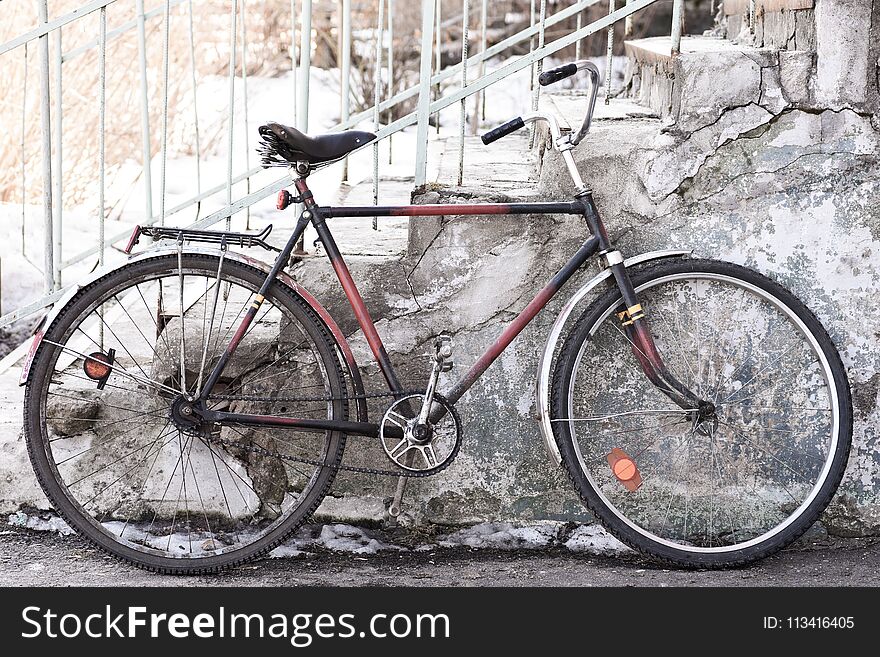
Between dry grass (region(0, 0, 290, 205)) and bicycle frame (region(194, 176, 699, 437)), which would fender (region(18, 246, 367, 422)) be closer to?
bicycle frame (region(194, 176, 699, 437))

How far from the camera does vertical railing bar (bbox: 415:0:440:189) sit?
3516 mm

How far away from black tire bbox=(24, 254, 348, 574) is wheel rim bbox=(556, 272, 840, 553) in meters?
0.82

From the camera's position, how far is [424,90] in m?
3.62

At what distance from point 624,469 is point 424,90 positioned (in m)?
1.49

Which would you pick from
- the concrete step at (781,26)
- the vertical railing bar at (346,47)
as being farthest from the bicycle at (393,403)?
the concrete step at (781,26)

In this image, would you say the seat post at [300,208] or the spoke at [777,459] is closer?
the seat post at [300,208]

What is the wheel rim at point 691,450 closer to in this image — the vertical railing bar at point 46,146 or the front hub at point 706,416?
the front hub at point 706,416

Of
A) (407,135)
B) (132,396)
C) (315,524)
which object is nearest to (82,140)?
(407,135)

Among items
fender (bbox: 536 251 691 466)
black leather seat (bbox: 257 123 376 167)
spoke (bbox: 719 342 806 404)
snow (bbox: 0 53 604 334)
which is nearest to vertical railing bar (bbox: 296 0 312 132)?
snow (bbox: 0 53 604 334)

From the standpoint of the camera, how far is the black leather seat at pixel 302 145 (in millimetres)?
3271

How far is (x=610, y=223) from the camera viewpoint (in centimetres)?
368

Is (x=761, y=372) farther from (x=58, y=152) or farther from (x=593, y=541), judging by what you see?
(x=58, y=152)

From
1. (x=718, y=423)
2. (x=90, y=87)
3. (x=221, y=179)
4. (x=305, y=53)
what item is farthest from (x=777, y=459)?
(x=221, y=179)

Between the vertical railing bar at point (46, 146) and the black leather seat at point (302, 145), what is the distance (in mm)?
947
